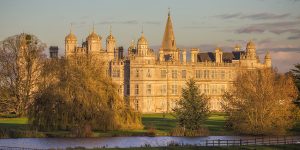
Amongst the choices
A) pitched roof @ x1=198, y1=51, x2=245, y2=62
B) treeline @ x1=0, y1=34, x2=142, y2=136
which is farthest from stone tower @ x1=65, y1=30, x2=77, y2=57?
treeline @ x1=0, y1=34, x2=142, y2=136

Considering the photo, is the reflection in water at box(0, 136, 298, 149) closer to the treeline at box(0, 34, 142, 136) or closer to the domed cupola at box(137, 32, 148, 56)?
the treeline at box(0, 34, 142, 136)

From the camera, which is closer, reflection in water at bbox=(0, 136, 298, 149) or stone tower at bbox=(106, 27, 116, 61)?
reflection in water at bbox=(0, 136, 298, 149)

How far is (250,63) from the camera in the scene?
359 ft

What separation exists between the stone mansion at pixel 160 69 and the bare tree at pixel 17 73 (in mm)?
15921

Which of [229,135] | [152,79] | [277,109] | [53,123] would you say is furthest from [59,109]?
[152,79]

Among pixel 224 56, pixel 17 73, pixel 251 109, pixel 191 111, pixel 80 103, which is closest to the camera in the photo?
pixel 80 103

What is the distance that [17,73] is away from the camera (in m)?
75.2

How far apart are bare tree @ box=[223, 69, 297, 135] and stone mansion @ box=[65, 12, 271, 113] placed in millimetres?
31536

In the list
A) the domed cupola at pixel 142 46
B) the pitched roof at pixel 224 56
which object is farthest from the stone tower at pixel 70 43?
the pitched roof at pixel 224 56

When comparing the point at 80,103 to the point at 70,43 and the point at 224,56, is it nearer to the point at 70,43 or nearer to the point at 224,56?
the point at 70,43

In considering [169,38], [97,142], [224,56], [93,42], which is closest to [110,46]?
[93,42]

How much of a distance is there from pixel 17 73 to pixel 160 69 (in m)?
28.4

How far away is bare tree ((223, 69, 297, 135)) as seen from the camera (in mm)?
61250

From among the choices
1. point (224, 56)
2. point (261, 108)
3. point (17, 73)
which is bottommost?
point (261, 108)
